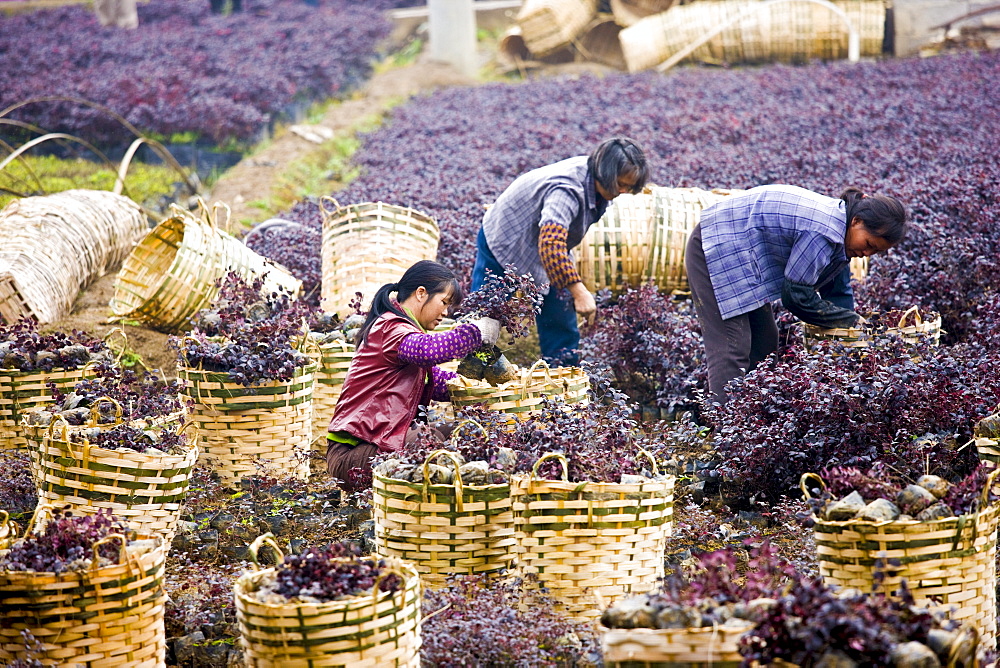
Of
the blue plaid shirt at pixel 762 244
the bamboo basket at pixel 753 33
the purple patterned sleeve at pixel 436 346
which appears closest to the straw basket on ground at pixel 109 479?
the purple patterned sleeve at pixel 436 346

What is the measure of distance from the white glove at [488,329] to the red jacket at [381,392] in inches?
9.6

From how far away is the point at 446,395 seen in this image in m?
3.80

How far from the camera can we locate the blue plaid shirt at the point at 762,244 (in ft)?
13.4

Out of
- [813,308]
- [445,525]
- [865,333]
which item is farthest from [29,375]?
[865,333]

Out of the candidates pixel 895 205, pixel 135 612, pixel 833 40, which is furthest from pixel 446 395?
pixel 833 40

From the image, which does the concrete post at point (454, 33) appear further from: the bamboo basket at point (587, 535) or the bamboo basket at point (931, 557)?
the bamboo basket at point (931, 557)

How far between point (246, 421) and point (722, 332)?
2016 mm

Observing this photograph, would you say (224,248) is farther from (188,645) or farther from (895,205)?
(895,205)

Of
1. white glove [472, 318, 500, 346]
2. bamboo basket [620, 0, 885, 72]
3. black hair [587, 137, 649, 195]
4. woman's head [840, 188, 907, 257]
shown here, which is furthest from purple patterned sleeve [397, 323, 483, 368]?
bamboo basket [620, 0, 885, 72]

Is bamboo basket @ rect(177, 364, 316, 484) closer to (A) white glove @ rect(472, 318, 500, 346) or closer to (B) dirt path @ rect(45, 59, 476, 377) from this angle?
(A) white glove @ rect(472, 318, 500, 346)

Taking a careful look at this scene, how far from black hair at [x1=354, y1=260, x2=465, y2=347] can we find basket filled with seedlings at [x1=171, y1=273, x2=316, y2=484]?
16.1 inches

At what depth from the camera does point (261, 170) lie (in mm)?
10055

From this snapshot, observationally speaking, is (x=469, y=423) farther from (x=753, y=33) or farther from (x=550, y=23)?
(x=550, y=23)

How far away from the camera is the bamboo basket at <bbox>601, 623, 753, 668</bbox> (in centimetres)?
211
